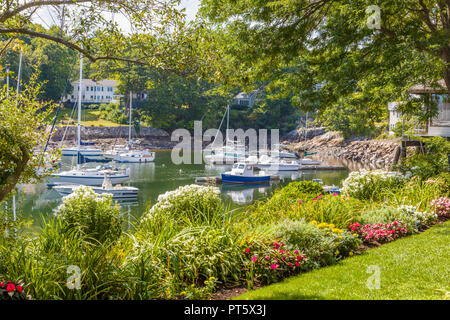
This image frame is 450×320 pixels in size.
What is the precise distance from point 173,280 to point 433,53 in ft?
28.5

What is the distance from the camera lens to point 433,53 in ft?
32.3

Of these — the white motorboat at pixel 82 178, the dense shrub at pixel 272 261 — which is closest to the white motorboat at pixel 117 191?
the white motorboat at pixel 82 178

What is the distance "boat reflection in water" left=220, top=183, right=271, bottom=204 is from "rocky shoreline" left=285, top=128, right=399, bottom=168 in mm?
18060

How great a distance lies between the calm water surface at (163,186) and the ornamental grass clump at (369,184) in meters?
4.23

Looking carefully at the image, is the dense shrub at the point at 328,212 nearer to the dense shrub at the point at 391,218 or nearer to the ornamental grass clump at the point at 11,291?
the dense shrub at the point at 391,218

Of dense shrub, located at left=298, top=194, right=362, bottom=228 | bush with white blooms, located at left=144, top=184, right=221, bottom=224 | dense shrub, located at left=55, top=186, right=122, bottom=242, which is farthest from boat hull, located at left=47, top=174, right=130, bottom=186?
dense shrub, located at left=298, top=194, right=362, bottom=228

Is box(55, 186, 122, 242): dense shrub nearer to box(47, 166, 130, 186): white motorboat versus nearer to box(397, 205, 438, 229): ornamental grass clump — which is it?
box(397, 205, 438, 229): ornamental grass clump

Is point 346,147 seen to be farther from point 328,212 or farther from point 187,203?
point 187,203

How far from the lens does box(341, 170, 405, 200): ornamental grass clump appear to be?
11.5 m

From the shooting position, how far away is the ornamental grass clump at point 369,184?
11.5 metres

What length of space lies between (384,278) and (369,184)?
6.78 meters
